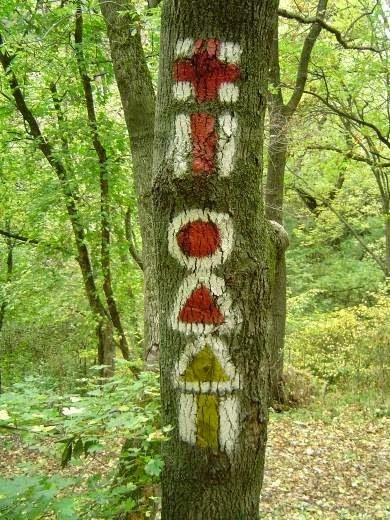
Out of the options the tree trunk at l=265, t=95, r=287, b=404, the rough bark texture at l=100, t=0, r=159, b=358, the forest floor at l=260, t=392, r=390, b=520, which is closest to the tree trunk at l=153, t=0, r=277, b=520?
the rough bark texture at l=100, t=0, r=159, b=358

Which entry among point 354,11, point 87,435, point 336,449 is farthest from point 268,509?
point 354,11

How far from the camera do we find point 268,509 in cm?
458

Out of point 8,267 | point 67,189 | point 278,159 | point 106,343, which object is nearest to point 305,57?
point 278,159

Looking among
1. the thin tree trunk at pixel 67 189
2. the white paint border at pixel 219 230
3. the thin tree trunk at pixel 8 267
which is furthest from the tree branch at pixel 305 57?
the thin tree trunk at pixel 8 267

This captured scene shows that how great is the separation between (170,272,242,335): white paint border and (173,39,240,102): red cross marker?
0.61 metres

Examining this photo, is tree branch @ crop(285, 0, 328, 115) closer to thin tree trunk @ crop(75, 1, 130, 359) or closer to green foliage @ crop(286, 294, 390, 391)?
thin tree trunk @ crop(75, 1, 130, 359)

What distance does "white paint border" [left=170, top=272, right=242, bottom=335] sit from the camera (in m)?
1.70

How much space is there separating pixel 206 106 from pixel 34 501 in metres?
1.50

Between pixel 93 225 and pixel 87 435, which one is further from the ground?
pixel 93 225

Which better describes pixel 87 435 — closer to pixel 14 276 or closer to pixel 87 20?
pixel 87 20

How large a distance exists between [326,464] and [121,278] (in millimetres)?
5640

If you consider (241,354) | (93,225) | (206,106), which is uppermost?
(93,225)

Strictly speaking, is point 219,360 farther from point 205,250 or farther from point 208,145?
point 208,145

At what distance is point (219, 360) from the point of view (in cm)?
173
